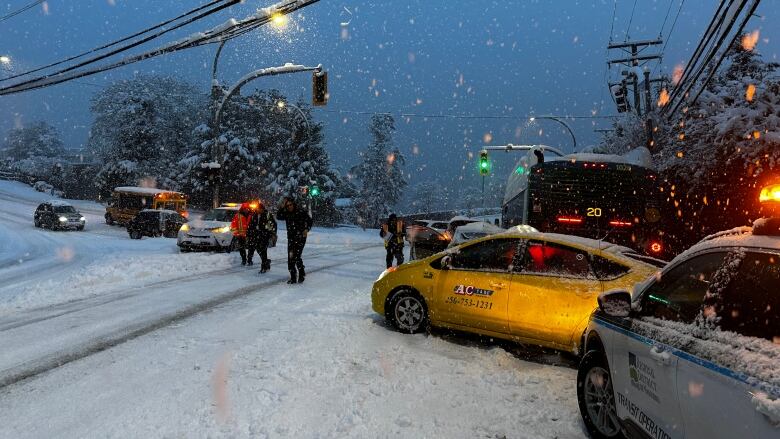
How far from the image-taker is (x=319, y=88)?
1952cm

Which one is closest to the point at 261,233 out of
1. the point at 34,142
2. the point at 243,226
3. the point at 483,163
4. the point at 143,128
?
the point at 243,226

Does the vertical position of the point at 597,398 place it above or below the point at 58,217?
above

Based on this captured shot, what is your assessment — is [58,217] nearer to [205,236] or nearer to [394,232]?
[205,236]

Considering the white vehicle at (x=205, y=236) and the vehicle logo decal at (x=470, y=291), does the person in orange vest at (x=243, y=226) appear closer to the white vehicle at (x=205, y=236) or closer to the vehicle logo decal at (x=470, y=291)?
the white vehicle at (x=205, y=236)

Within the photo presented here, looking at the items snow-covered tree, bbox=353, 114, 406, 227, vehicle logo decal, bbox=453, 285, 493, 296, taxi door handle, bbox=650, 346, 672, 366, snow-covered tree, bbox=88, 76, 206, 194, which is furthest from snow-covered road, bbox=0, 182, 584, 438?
snow-covered tree, bbox=353, 114, 406, 227

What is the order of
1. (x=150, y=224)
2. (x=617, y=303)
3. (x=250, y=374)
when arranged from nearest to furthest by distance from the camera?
(x=617, y=303)
(x=250, y=374)
(x=150, y=224)

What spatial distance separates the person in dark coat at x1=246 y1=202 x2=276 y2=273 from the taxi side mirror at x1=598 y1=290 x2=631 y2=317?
10.5 m

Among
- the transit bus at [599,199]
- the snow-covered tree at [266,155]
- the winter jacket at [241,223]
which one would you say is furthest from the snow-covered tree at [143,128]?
the transit bus at [599,199]

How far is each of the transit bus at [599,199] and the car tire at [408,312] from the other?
6.80 meters

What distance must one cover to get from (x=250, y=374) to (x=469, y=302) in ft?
9.46

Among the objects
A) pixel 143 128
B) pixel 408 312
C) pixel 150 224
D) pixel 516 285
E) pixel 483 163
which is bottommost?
pixel 150 224

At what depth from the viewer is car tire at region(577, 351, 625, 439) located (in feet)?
12.5

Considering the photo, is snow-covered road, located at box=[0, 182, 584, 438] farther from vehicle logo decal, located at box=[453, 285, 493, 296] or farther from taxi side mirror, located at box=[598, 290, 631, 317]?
taxi side mirror, located at box=[598, 290, 631, 317]

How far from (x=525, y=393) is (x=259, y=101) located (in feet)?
188
